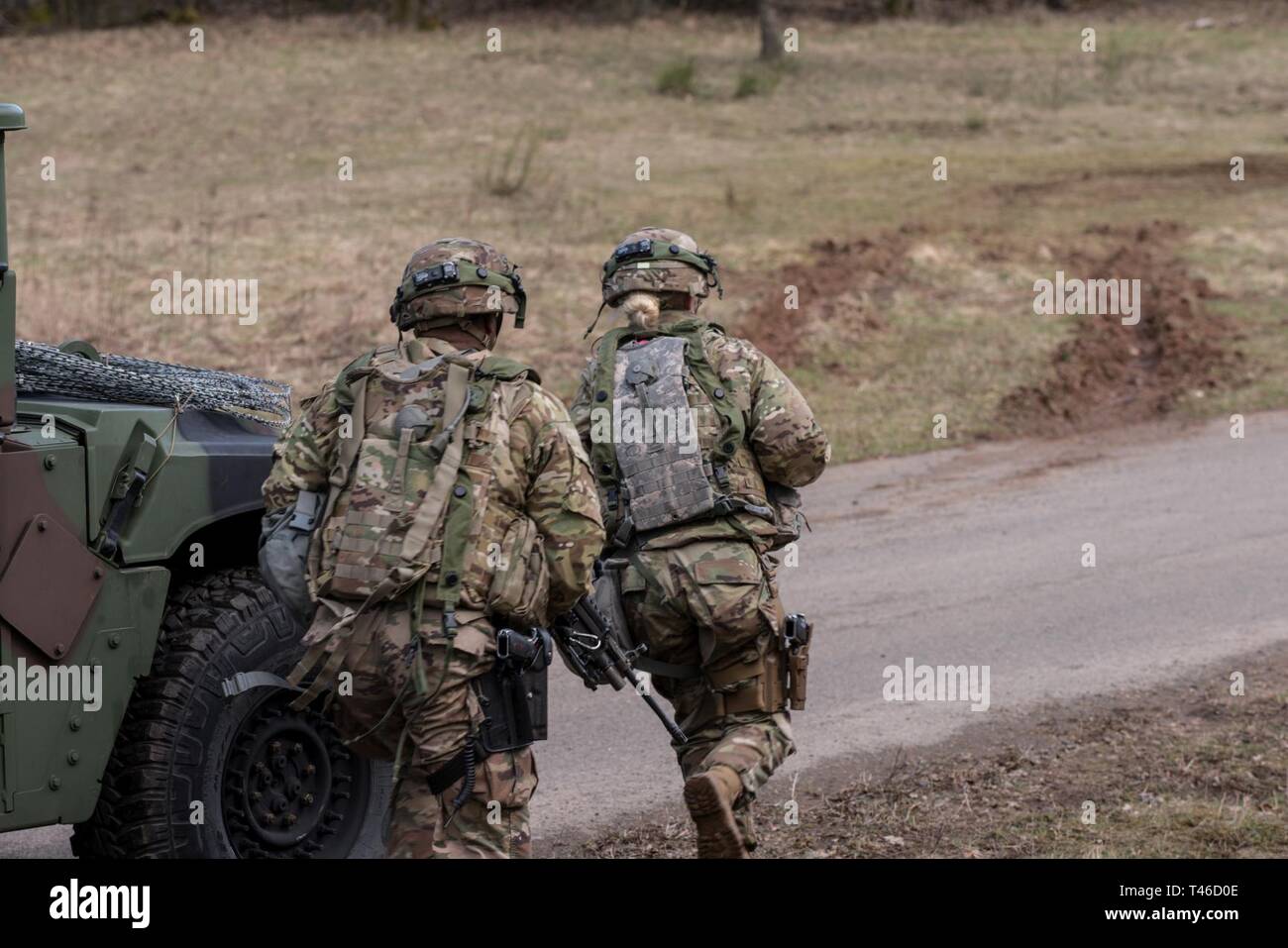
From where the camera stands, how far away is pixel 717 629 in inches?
215

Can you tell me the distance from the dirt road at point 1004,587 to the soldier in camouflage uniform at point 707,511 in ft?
3.15

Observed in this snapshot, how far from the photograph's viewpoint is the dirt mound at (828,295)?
14734mm

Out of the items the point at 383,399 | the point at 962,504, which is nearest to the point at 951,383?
the point at 962,504

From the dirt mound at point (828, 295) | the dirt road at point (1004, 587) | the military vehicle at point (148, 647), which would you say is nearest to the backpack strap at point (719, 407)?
the military vehicle at point (148, 647)

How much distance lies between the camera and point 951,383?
543 inches

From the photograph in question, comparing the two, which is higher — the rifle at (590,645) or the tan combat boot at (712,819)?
the rifle at (590,645)

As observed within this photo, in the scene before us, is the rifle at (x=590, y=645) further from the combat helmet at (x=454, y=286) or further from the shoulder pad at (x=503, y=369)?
the combat helmet at (x=454, y=286)

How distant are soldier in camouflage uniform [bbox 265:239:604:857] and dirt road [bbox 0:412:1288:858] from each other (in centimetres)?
159

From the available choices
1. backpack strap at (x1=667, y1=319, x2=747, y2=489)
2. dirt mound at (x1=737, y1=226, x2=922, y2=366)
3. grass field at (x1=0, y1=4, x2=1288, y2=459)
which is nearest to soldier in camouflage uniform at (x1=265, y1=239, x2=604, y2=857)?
backpack strap at (x1=667, y1=319, x2=747, y2=489)

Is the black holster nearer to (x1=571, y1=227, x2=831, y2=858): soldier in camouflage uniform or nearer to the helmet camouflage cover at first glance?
(x1=571, y1=227, x2=831, y2=858): soldier in camouflage uniform

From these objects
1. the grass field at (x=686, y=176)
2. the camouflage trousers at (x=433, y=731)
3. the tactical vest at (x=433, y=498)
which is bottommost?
the camouflage trousers at (x=433, y=731)

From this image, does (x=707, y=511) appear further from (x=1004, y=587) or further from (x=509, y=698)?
(x=1004, y=587)

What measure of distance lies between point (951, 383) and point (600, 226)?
6.35 metres
